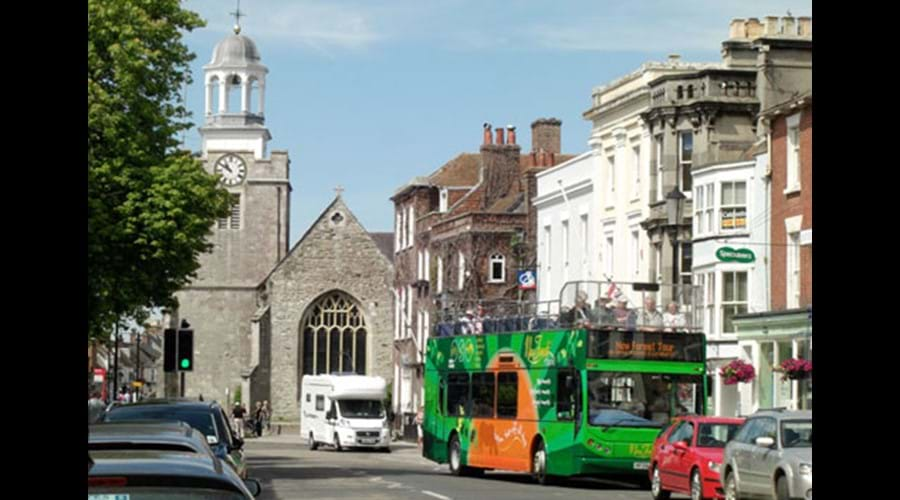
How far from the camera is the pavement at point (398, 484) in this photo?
29.1 metres

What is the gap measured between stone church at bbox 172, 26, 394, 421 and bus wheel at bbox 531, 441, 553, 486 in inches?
2266

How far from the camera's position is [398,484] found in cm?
3291

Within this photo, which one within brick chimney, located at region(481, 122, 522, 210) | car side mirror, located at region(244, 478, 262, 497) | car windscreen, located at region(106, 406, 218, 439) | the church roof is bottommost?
car side mirror, located at region(244, 478, 262, 497)

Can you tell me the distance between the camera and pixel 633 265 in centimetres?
5375

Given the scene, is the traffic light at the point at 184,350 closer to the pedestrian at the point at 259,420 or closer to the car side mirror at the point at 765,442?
the car side mirror at the point at 765,442

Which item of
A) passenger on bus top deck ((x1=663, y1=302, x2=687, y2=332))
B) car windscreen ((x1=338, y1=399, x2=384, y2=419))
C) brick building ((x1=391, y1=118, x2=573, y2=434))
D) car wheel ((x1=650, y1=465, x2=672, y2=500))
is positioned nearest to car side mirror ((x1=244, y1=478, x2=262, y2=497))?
car wheel ((x1=650, y1=465, x2=672, y2=500))

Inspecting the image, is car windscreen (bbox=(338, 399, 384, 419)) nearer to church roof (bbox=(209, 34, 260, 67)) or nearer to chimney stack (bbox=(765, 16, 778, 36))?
chimney stack (bbox=(765, 16, 778, 36))

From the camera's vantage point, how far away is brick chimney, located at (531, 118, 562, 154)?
253 ft

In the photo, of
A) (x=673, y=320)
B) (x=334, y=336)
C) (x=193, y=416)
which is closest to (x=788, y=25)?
(x=673, y=320)

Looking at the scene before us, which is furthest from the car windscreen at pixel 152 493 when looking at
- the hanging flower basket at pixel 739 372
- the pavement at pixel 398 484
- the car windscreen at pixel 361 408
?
the car windscreen at pixel 361 408

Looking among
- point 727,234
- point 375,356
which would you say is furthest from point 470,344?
point 375,356

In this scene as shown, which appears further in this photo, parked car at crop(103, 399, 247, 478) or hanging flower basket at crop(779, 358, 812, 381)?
hanging flower basket at crop(779, 358, 812, 381)

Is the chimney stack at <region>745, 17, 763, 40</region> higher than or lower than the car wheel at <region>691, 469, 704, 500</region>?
higher
